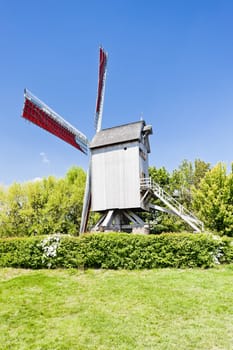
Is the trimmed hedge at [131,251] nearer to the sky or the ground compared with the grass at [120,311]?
nearer to the sky

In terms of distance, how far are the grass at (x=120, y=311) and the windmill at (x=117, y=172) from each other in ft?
22.3

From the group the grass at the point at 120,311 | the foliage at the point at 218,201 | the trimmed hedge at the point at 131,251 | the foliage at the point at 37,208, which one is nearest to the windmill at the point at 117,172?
the foliage at the point at 218,201

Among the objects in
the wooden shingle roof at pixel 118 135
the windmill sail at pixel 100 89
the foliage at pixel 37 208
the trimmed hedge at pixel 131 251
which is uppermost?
the windmill sail at pixel 100 89

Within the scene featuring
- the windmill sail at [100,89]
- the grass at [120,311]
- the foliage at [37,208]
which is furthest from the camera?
the foliage at [37,208]

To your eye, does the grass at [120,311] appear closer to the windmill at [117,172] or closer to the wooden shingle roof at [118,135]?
the windmill at [117,172]

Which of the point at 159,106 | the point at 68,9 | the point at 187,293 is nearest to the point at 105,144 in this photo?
the point at 159,106

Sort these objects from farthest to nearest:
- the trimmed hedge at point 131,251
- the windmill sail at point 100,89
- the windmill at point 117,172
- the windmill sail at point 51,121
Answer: the windmill sail at point 100,89 < the windmill at point 117,172 < the windmill sail at point 51,121 < the trimmed hedge at point 131,251

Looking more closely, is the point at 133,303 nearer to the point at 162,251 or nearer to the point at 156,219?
the point at 162,251

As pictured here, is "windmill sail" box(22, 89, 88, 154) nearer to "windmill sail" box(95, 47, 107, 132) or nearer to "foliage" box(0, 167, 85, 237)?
"windmill sail" box(95, 47, 107, 132)

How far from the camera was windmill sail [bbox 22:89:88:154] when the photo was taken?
44.9 feet

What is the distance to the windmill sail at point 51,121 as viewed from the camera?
13.7 m

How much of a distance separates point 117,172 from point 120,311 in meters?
10.9

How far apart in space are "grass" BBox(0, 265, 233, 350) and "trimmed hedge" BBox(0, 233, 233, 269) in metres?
0.78

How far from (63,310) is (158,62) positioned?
1160 cm
